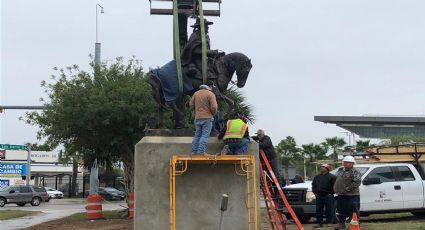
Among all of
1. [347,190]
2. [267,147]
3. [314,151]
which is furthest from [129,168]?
→ [314,151]

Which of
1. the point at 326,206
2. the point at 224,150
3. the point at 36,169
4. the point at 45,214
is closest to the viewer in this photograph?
the point at 224,150

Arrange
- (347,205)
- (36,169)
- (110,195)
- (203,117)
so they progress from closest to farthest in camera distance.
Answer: (203,117) < (347,205) < (110,195) < (36,169)

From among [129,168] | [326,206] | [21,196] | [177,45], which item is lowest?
[21,196]

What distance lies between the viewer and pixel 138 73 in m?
22.0

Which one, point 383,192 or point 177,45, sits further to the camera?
point 383,192

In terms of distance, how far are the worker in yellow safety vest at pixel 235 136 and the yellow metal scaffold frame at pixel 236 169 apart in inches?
7.6

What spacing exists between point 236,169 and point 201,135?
0.86m

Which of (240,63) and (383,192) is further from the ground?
(240,63)

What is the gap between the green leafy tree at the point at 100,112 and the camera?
794 inches

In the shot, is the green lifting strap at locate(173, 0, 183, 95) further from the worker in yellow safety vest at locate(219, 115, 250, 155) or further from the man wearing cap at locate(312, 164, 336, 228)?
the man wearing cap at locate(312, 164, 336, 228)

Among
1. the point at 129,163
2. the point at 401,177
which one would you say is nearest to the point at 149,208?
the point at 401,177

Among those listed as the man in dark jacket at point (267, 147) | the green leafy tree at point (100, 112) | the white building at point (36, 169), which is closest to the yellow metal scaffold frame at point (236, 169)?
the man in dark jacket at point (267, 147)

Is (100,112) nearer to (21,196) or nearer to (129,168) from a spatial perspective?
(129,168)

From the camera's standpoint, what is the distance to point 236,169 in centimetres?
969
